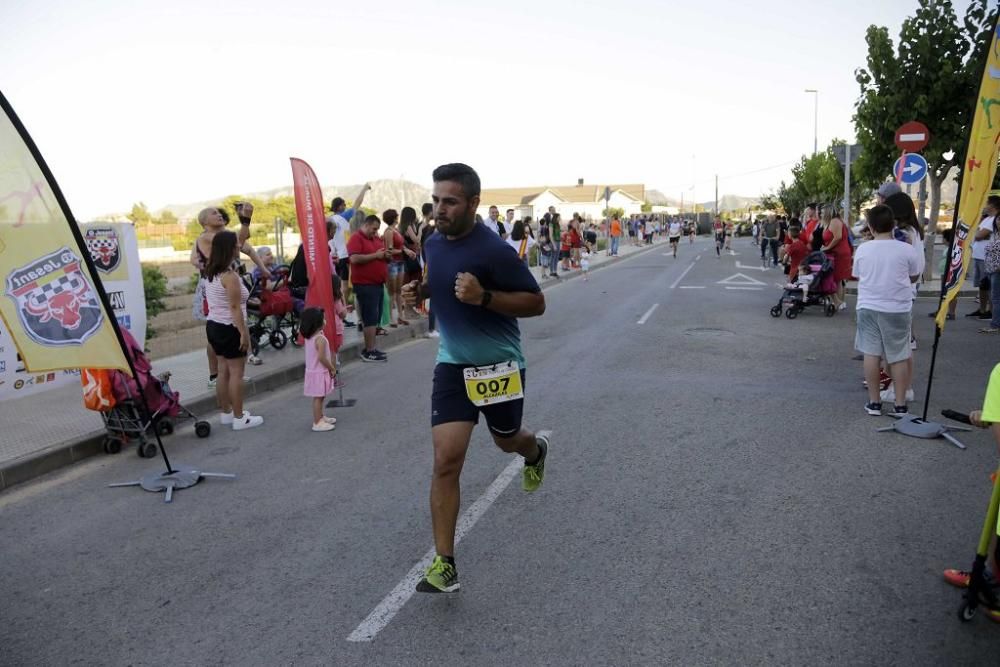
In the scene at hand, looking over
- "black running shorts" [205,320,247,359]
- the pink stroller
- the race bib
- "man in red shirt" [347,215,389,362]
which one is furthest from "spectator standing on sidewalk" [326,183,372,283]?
the race bib

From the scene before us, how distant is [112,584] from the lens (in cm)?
395

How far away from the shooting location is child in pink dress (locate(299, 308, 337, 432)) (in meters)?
6.78

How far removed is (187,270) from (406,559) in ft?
108

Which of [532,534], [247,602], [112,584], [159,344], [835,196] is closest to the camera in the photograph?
[247,602]

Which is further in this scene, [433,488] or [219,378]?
[219,378]

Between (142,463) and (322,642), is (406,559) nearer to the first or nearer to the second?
(322,642)

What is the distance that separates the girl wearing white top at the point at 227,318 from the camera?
6418 mm

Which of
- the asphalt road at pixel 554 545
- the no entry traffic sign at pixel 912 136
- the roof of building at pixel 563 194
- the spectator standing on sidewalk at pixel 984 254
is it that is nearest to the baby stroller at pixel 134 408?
the asphalt road at pixel 554 545

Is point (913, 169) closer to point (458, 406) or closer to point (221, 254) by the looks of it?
point (221, 254)

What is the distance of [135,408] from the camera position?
6406mm

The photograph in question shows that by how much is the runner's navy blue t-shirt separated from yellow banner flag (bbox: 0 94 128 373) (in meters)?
2.77

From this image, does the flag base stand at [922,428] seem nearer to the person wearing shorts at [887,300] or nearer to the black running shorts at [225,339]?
the person wearing shorts at [887,300]

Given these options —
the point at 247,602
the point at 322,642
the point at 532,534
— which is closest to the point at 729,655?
the point at 532,534

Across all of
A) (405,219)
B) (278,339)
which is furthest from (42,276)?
(405,219)
